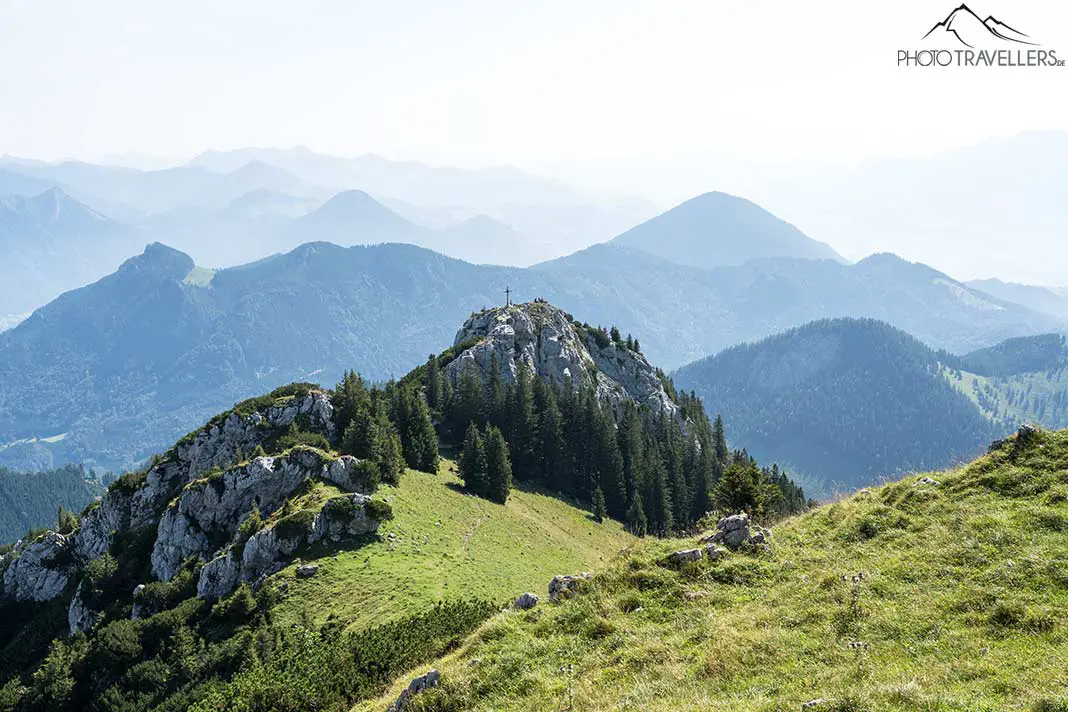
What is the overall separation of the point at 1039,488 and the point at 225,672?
149 ft

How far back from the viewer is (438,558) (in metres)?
52.7

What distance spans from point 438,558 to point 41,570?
197 feet

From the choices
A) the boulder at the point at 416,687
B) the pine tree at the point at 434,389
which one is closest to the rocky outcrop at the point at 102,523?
the pine tree at the point at 434,389

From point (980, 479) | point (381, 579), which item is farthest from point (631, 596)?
point (381, 579)

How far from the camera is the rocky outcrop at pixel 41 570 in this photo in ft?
249

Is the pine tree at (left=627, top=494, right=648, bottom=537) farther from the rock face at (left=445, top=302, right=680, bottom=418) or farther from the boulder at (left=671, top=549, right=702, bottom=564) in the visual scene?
the boulder at (left=671, top=549, right=702, bottom=564)

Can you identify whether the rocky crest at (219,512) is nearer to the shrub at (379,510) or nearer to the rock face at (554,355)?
the shrub at (379,510)

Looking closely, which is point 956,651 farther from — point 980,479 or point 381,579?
point 381,579

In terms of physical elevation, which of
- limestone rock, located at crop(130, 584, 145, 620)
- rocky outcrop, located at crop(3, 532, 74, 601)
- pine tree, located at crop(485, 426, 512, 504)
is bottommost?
rocky outcrop, located at crop(3, 532, 74, 601)

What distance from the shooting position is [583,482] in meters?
110

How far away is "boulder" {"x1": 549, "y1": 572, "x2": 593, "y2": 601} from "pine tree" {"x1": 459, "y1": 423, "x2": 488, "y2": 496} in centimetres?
5316

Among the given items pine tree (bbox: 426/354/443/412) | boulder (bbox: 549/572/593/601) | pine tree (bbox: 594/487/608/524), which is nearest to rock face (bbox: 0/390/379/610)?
pine tree (bbox: 426/354/443/412)

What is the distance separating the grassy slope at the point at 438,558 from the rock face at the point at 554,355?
57.1m

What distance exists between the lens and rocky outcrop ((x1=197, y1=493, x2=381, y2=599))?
173 ft
